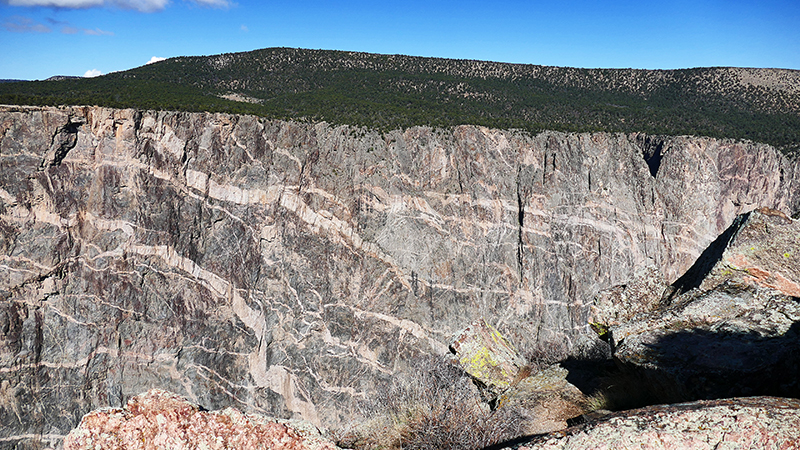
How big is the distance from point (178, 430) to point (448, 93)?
52469 mm

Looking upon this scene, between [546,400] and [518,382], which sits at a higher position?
[546,400]

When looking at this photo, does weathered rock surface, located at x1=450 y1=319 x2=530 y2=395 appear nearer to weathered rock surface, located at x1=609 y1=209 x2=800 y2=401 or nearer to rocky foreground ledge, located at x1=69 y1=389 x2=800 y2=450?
weathered rock surface, located at x1=609 y1=209 x2=800 y2=401

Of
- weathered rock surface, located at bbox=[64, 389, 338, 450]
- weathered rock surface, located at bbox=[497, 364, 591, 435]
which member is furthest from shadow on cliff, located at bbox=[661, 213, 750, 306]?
weathered rock surface, located at bbox=[64, 389, 338, 450]

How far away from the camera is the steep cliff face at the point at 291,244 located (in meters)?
33.7

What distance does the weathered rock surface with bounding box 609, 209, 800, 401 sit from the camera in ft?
15.6

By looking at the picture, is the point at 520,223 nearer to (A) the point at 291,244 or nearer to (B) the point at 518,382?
(A) the point at 291,244

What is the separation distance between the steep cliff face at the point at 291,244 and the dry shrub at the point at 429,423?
3057 centimetres

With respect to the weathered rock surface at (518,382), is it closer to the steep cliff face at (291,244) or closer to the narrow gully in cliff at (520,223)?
the steep cliff face at (291,244)

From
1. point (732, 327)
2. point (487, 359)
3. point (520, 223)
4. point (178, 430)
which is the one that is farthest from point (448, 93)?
point (178, 430)

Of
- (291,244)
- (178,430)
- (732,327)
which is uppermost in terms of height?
(732,327)

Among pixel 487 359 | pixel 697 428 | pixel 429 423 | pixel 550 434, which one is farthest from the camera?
pixel 487 359

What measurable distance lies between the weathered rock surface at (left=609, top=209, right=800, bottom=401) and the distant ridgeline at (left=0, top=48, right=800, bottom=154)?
34.6 metres

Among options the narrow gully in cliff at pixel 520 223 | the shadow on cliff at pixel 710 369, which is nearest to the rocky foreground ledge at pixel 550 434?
the shadow on cliff at pixel 710 369

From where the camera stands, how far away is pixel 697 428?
11.5 feet
